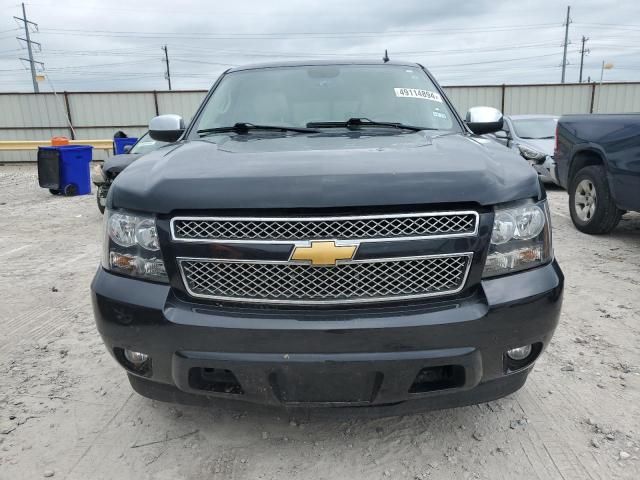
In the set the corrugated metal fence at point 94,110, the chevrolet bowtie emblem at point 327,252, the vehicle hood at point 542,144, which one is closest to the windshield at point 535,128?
the vehicle hood at point 542,144

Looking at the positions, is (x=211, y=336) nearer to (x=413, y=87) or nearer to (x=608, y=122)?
(x=413, y=87)

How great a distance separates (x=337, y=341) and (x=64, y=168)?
1037cm

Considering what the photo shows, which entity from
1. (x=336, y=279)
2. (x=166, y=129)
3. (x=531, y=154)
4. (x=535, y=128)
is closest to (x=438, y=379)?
(x=336, y=279)

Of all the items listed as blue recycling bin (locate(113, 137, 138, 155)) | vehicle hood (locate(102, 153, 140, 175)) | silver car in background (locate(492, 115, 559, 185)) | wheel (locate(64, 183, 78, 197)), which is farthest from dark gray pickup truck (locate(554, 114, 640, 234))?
wheel (locate(64, 183, 78, 197))

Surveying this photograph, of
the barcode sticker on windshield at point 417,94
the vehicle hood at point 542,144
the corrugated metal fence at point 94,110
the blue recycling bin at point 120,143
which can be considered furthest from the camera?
the corrugated metal fence at point 94,110

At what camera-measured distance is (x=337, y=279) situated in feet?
6.13

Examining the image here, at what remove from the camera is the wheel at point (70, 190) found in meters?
10.7

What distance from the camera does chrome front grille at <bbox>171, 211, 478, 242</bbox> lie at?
1.83 metres

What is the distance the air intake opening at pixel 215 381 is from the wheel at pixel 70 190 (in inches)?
397

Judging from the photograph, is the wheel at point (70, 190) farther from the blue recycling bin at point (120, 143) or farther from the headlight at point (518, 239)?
the headlight at point (518, 239)

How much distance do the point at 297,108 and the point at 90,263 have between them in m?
3.36

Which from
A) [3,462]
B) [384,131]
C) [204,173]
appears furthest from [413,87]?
[3,462]

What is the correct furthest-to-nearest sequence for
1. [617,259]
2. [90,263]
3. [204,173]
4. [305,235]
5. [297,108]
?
[90,263], [617,259], [297,108], [204,173], [305,235]

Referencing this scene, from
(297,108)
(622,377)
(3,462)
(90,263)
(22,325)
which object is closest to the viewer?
(3,462)
